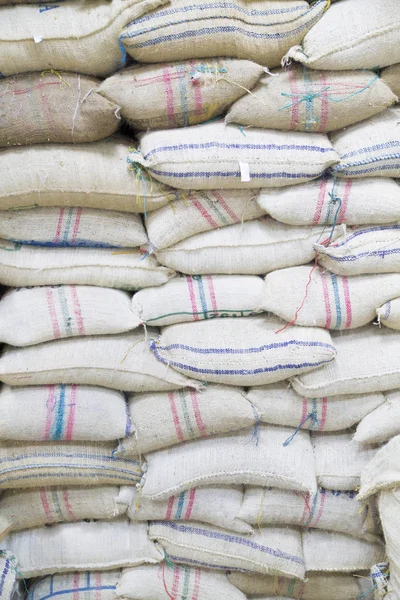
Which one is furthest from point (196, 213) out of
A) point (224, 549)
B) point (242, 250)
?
point (224, 549)

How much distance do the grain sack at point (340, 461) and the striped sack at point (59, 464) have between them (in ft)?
2.02

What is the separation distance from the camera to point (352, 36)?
1.55 metres

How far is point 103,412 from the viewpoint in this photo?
173 cm

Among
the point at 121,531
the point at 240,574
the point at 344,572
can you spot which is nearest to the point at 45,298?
the point at 121,531

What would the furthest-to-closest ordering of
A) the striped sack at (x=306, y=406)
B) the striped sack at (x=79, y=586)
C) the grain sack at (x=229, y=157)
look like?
1. the striped sack at (x=79, y=586)
2. the striped sack at (x=306, y=406)
3. the grain sack at (x=229, y=157)

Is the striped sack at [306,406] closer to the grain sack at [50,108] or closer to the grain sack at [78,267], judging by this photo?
the grain sack at [78,267]

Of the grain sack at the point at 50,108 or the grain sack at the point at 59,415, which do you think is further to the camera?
the grain sack at the point at 59,415

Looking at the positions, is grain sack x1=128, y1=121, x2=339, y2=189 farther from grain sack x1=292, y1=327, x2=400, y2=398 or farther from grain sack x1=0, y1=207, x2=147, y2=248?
grain sack x1=292, y1=327, x2=400, y2=398

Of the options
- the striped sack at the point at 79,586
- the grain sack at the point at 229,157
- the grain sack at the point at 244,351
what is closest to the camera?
the grain sack at the point at 229,157

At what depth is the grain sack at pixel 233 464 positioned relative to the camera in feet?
5.82

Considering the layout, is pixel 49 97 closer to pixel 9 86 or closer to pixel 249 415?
pixel 9 86

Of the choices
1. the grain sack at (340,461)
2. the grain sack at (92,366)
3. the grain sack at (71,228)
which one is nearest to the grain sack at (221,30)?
the grain sack at (71,228)

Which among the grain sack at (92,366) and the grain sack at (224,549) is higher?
the grain sack at (92,366)

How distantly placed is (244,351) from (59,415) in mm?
608
